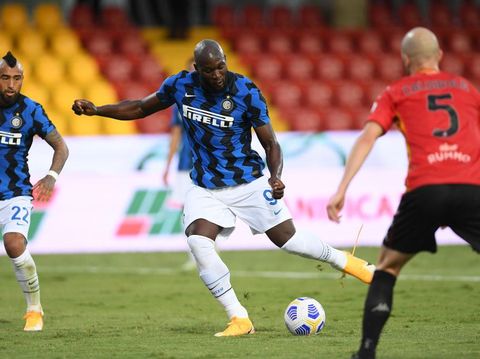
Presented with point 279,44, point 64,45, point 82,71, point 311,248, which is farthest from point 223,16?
point 311,248

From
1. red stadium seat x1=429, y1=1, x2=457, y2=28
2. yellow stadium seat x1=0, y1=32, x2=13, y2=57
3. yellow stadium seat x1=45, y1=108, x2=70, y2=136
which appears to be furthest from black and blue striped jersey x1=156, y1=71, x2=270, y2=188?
red stadium seat x1=429, y1=1, x2=457, y2=28

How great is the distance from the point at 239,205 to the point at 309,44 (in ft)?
51.1

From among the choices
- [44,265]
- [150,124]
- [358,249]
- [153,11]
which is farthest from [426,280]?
[153,11]

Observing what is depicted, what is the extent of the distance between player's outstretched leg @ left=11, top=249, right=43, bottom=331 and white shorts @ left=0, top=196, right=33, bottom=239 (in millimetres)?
207

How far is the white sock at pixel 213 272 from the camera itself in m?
7.84

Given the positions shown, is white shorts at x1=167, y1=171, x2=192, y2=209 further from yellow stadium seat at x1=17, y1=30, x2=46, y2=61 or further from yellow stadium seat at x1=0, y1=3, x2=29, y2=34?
yellow stadium seat at x1=0, y1=3, x2=29, y2=34

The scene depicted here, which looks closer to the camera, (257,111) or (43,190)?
(257,111)

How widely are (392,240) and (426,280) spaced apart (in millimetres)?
5805

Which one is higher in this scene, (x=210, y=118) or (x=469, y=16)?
(x=210, y=118)

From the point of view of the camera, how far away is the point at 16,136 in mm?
8445

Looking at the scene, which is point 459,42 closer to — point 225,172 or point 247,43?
point 247,43

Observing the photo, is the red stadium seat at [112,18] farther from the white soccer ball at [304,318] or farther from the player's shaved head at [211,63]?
the white soccer ball at [304,318]

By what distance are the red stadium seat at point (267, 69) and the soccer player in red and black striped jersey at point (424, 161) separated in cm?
1584

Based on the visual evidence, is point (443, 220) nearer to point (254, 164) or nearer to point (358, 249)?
point (254, 164)
